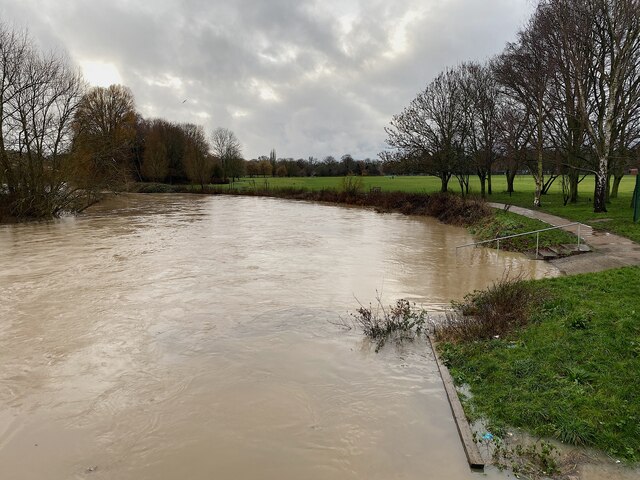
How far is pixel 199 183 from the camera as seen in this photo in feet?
233

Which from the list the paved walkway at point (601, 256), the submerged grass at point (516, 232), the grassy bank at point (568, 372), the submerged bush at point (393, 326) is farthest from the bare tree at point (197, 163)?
the grassy bank at point (568, 372)

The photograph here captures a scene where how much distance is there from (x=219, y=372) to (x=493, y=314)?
17.8 feet

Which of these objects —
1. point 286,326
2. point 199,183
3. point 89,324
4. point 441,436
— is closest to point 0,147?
point 89,324

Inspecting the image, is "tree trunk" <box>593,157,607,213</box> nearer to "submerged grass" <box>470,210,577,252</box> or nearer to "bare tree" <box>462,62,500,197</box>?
"submerged grass" <box>470,210,577,252</box>

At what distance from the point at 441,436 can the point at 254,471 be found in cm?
239

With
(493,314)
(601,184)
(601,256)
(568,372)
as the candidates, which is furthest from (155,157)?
(568,372)

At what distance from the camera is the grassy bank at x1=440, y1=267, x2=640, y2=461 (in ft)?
17.1

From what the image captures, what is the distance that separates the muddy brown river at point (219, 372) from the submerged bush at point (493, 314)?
2.75 ft

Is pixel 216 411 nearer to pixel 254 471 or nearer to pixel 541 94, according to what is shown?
pixel 254 471

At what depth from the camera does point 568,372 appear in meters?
6.29

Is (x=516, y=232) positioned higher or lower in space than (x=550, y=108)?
lower

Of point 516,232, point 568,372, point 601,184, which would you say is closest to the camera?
point 568,372

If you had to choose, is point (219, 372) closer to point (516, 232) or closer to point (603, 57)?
point (516, 232)

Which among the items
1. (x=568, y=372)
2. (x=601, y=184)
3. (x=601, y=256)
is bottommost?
(x=568, y=372)
